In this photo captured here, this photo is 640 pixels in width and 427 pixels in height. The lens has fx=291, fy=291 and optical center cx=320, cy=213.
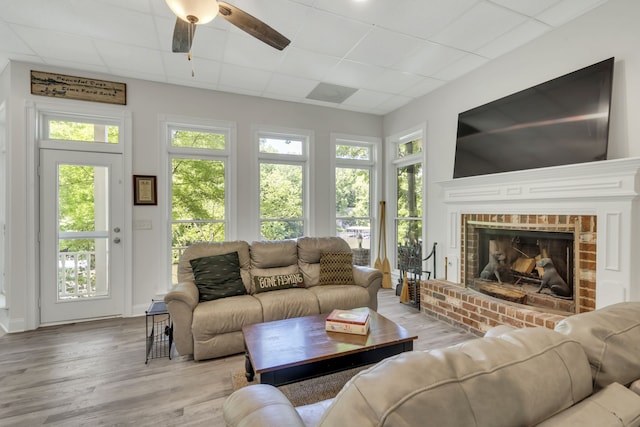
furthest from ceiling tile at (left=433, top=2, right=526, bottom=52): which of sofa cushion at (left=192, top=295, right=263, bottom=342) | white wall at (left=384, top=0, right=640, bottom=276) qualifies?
sofa cushion at (left=192, top=295, right=263, bottom=342)

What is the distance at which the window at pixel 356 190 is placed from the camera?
16.1 feet

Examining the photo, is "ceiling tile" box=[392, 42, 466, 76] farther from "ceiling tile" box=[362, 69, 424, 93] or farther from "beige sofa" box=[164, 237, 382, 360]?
"beige sofa" box=[164, 237, 382, 360]

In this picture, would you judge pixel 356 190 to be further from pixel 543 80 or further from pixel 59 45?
pixel 59 45

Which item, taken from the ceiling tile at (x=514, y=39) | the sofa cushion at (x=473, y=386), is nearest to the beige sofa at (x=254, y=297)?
the sofa cushion at (x=473, y=386)

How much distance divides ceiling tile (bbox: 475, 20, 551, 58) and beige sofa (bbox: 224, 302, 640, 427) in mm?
2884

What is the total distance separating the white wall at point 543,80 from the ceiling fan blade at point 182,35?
3.11 meters

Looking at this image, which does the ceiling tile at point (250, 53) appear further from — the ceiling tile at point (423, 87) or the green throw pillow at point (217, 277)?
the green throw pillow at point (217, 277)

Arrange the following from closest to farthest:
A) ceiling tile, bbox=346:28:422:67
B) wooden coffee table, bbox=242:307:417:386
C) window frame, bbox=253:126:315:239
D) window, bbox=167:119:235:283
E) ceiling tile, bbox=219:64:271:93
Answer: wooden coffee table, bbox=242:307:417:386, ceiling tile, bbox=346:28:422:67, ceiling tile, bbox=219:64:271:93, window, bbox=167:119:235:283, window frame, bbox=253:126:315:239

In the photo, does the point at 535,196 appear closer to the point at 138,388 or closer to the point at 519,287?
the point at 519,287

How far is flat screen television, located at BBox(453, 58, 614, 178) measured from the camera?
93.5 inches

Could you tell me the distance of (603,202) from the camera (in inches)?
90.3

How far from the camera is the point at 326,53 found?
3127 millimetres

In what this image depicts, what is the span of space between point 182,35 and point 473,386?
2538 mm

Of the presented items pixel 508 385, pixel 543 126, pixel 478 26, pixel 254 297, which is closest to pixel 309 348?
pixel 254 297
